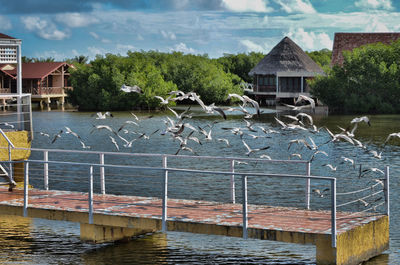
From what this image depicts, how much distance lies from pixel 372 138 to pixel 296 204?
20753mm

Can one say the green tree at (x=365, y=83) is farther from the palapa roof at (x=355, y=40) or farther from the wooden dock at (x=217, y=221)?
the wooden dock at (x=217, y=221)

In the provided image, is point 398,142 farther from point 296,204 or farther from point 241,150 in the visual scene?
point 296,204

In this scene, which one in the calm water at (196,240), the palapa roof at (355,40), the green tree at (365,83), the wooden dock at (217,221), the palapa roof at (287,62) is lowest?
the calm water at (196,240)

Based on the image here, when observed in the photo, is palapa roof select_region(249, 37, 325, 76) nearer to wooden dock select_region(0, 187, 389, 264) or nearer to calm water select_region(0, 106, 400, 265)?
calm water select_region(0, 106, 400, 265)

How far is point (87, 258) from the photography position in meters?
14.1

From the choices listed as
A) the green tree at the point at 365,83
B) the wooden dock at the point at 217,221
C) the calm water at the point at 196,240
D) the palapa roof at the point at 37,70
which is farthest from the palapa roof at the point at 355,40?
the wooden dock at the point at 217,221

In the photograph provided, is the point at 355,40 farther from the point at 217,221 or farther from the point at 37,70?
the point at 217,221

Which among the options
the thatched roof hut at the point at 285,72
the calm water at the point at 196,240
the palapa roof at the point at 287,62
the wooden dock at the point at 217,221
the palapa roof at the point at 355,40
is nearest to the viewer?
the wooden dock at the point at 217,221

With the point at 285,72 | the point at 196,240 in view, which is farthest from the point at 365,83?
the point at 196,240

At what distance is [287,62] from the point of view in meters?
72.6

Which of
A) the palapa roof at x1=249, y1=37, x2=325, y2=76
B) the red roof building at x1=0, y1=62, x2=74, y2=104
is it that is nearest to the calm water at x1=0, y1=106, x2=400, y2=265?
the palapa roof at x1=249, y1=37, x2=325, y2=76

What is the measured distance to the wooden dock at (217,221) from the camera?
1197cm

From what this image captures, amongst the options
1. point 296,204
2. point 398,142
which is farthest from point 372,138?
point 296,204

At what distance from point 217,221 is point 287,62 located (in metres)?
60.9
